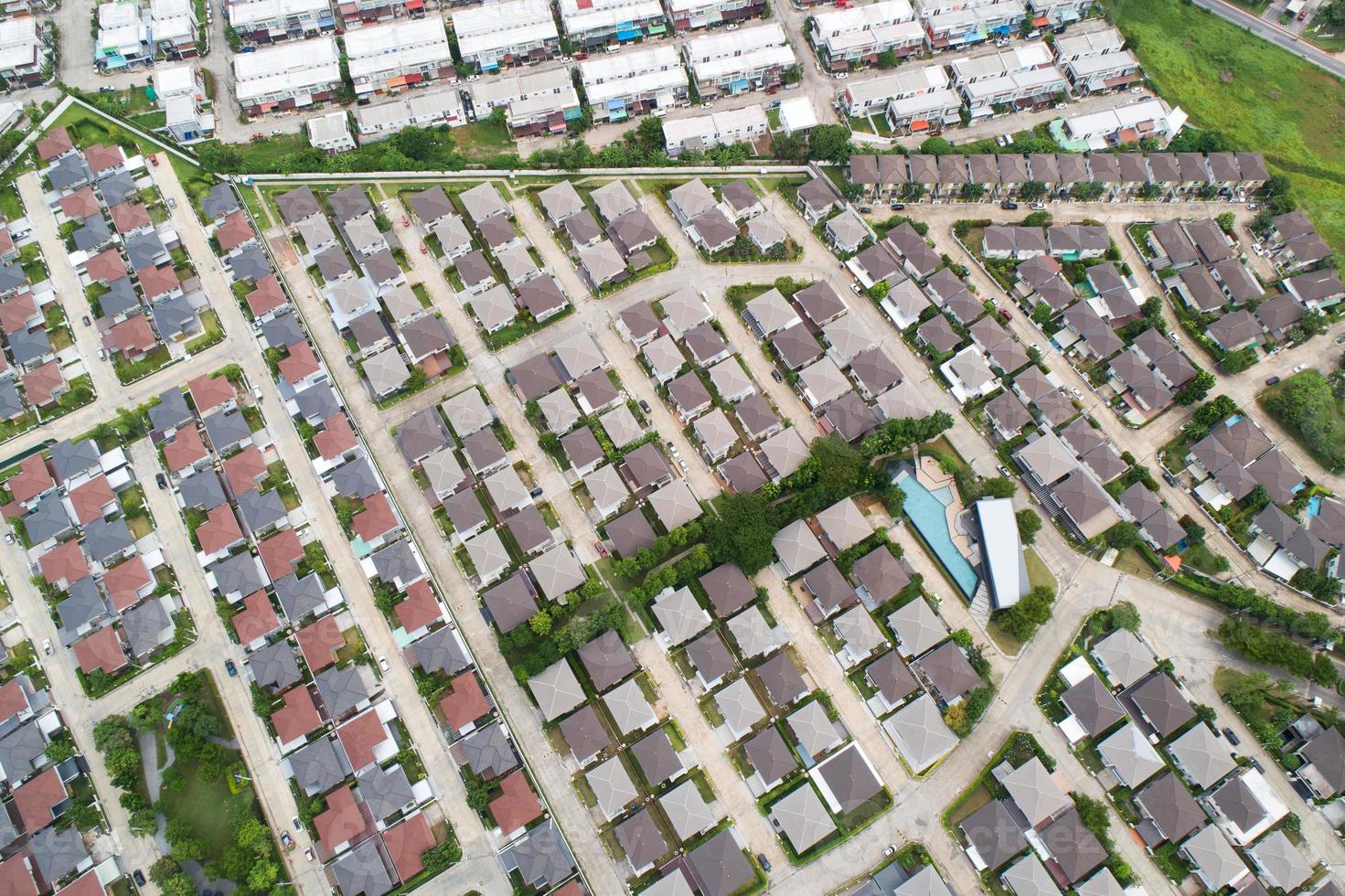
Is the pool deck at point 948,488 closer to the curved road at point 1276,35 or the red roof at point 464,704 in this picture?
the red roof at point 464,704

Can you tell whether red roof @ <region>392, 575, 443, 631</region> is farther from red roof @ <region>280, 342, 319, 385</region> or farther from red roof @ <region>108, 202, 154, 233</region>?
red roof @ <region>108, 202, 154, 233</region>

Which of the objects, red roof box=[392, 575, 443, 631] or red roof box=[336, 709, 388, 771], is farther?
red roof box=[392, 575, 443, 631]

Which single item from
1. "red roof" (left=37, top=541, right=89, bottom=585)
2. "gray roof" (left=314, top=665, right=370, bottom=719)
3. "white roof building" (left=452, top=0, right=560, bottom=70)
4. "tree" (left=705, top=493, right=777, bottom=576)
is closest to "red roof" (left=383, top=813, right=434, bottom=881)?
"gray roof" (left=314, top=665, right=370, bottom=719)

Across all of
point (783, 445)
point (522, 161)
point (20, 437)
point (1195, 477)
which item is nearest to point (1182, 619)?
point (1195, 477)

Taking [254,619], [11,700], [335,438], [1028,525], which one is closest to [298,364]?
[335,438]

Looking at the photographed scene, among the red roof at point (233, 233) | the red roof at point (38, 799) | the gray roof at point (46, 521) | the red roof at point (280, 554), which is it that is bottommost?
the red roof at point (38, 799)

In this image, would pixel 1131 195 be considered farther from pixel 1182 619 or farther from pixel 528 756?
pixel 528 756

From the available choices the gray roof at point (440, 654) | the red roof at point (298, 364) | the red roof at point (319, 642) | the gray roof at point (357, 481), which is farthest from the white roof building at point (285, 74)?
the gray roof at point (440, 654)
